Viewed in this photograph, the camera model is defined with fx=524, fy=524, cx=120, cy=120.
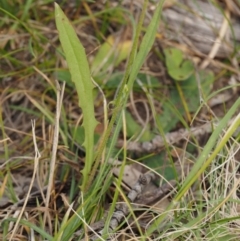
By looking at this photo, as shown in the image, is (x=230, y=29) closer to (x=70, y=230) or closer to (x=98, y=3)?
(x=98, y=3)

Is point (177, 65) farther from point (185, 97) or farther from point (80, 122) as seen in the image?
point (80, 122)

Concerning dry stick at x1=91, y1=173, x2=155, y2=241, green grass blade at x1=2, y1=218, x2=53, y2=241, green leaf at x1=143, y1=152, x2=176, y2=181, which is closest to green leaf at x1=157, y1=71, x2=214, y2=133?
green leaf at x1=143, y1=152, x2=176, y2=181

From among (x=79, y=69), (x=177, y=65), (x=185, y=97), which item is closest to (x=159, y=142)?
(x=185, y=97)

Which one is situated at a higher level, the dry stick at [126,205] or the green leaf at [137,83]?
the green leaf at [137,83]

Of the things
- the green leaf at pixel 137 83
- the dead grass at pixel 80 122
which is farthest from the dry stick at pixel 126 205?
the green leaf at pixel 137 83

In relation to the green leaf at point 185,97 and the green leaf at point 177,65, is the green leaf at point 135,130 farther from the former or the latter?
the green leaf at point 177,65

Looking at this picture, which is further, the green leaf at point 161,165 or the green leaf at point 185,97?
the green leaf at point 185,97
